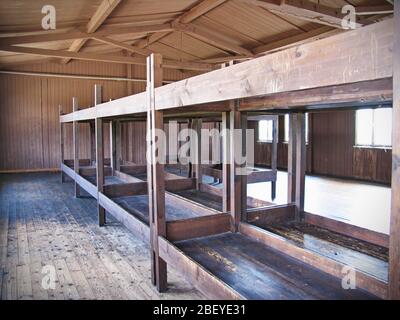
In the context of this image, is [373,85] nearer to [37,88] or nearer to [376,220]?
[376,220]

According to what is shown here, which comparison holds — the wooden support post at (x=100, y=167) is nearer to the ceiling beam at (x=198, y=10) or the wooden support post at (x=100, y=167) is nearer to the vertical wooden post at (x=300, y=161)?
the vertical wooden post at (x=300, y=161)

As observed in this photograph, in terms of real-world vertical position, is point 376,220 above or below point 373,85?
below

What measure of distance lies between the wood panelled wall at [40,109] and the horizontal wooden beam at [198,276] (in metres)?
8.14

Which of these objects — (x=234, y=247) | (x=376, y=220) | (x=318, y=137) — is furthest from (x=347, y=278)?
(x=318, y=137)

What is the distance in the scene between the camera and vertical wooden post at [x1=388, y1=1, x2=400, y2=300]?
0.91 metres

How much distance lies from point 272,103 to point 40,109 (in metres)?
8.92

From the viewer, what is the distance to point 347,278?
1.84 meters

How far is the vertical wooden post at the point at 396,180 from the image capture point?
91cm

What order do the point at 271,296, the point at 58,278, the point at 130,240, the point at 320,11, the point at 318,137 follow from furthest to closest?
the point at 318,137
the point at 320,11
the point at 130,240
the point at 58,278
the point at 271,296

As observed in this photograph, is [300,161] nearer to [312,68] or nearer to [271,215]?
[271,215]

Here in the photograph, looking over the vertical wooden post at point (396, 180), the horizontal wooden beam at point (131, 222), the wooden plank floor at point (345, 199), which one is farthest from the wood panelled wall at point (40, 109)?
the vertical wooden post at point (396, 180)

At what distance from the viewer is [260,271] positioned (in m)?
2.09

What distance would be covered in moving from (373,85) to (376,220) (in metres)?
3.38

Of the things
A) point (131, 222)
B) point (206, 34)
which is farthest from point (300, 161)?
point (206, 34)
